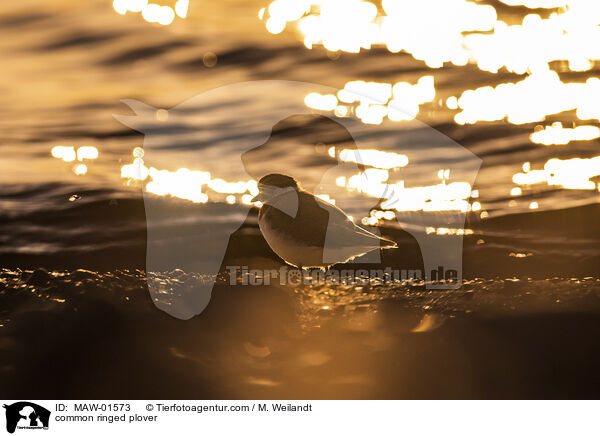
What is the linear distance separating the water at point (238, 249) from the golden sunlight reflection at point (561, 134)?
0.11 m

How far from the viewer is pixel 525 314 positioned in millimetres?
7176

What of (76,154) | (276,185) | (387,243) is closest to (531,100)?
(387,243)

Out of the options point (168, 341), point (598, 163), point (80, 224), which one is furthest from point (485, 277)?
point (80, 224)

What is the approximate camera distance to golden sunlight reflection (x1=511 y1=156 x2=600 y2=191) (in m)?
5.45

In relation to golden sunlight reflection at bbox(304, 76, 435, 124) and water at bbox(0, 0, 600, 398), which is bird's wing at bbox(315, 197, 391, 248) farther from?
golden sunlight reflection at bbox(304, 76, 435, 124)

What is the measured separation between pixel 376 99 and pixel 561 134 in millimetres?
2222

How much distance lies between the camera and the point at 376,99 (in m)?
4.54

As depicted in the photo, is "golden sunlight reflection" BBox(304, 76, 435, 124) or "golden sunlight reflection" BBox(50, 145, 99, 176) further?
"golden sunlight reflection" BBox(50, 145, 99, 176)

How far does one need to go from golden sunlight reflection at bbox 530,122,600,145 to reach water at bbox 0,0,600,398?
4.5 inches

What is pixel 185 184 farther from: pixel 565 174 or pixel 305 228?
pixel 565 174

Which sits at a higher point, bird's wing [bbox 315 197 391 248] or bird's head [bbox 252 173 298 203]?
bird's head [bbox 252 173 298 203]

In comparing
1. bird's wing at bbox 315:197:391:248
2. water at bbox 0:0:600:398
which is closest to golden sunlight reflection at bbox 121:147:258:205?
water at bbox 0:0:600:398

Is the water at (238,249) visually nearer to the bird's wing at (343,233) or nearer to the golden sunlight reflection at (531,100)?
the golden sunlight reflection at (531,100)

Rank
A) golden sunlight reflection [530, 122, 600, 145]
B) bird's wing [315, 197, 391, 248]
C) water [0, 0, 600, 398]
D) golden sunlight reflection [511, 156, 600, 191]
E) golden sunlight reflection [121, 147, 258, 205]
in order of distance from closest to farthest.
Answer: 1. water [0, 0, 600, 398]
2. bird's wing [315, 197, 391, 248]
3. golden sunlight reflection [121, 147, 258, 205]
4. golden sunlight reflection [530, 122, 600, 145]
5. golden sunlight reflection [511, 156, 600, 191]
